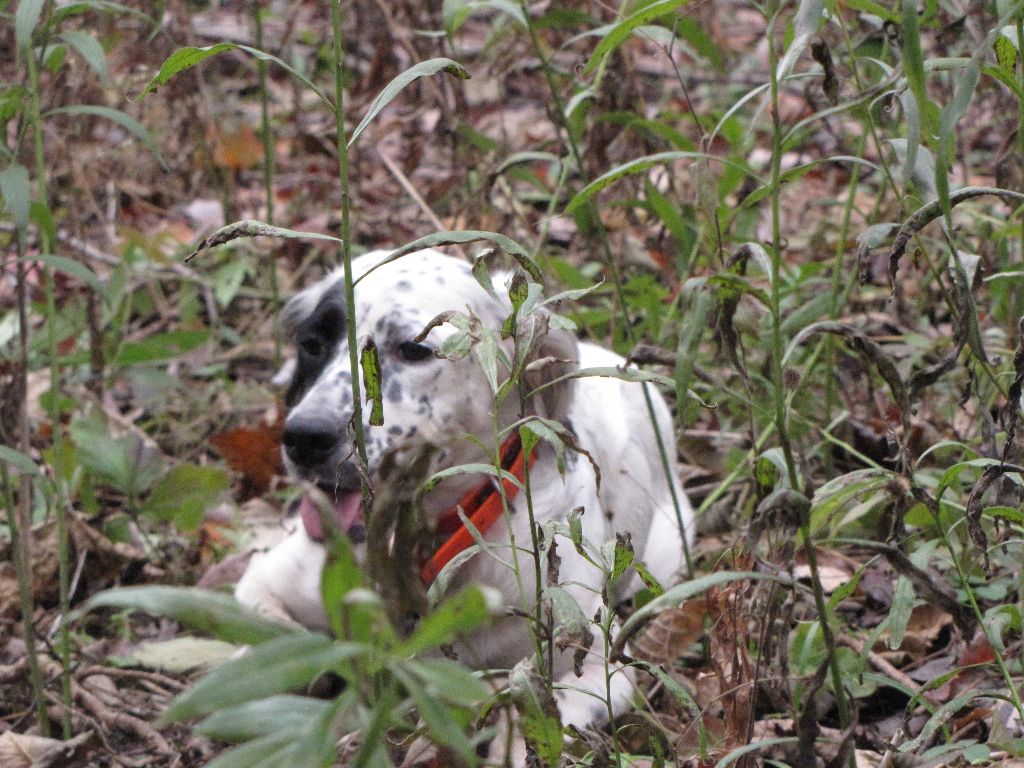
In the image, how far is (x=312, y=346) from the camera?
9.57 feet

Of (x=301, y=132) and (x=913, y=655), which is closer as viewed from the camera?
(x=913, y=655)

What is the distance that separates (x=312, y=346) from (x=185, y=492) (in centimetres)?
64

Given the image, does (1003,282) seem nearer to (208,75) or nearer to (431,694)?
(431,694)

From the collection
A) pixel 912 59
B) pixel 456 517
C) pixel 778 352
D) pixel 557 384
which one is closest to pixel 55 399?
pixel 456 517

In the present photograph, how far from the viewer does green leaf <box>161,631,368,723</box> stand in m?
0.84

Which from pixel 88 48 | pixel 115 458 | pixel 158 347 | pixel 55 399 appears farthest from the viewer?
pixel 158 347

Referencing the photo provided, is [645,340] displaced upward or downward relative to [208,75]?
downward

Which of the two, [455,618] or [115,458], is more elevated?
[455,618]

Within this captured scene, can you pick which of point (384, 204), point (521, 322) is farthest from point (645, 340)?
point (521, 322)

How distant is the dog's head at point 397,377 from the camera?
2.62 meters

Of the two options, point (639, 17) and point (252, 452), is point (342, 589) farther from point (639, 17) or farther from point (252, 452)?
Answer: point (252, 452)

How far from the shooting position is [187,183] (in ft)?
17.3

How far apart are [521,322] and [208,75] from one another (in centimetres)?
434

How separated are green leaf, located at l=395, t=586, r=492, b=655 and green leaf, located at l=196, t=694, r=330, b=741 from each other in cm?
8
